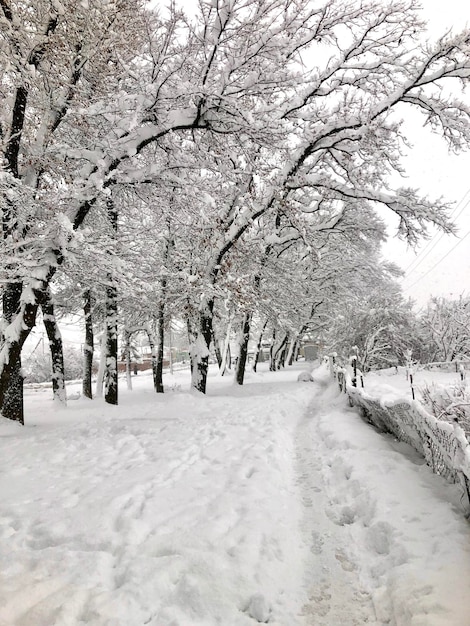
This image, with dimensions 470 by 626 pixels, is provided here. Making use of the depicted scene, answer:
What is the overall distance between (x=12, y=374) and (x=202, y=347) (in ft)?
22.2

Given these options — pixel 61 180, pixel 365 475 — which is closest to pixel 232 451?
pixel 365 475

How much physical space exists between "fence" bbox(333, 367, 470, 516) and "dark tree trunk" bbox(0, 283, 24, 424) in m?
7.03

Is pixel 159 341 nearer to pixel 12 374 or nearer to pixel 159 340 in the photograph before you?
pixel 159 340

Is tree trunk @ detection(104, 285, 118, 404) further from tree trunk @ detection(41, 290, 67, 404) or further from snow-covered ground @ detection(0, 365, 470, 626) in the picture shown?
snow-covered ground @ detection(0, 365, 470, 626)

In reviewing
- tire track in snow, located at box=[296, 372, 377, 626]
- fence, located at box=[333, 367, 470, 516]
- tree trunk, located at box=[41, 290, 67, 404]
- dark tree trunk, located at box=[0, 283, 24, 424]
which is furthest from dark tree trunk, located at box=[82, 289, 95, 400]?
tire track in snow, located at box=[296, 372, 377, 626]

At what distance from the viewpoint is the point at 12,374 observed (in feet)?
25.3

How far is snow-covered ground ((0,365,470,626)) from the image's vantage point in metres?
2.68

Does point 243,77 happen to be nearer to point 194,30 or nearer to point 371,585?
point 194,30

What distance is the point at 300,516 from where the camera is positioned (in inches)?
169

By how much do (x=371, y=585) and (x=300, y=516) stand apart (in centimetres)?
128

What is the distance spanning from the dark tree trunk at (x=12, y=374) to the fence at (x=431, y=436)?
23.1ft

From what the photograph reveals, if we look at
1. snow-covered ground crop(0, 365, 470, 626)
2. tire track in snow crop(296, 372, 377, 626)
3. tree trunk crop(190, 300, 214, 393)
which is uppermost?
tree trunk crop(190, 300, 214, 393)

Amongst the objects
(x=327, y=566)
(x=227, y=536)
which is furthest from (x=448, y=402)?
(x=227, y=536)

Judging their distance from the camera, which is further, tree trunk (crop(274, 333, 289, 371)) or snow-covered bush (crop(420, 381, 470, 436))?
tree trunk (crop(274, 333, 289, 371))
